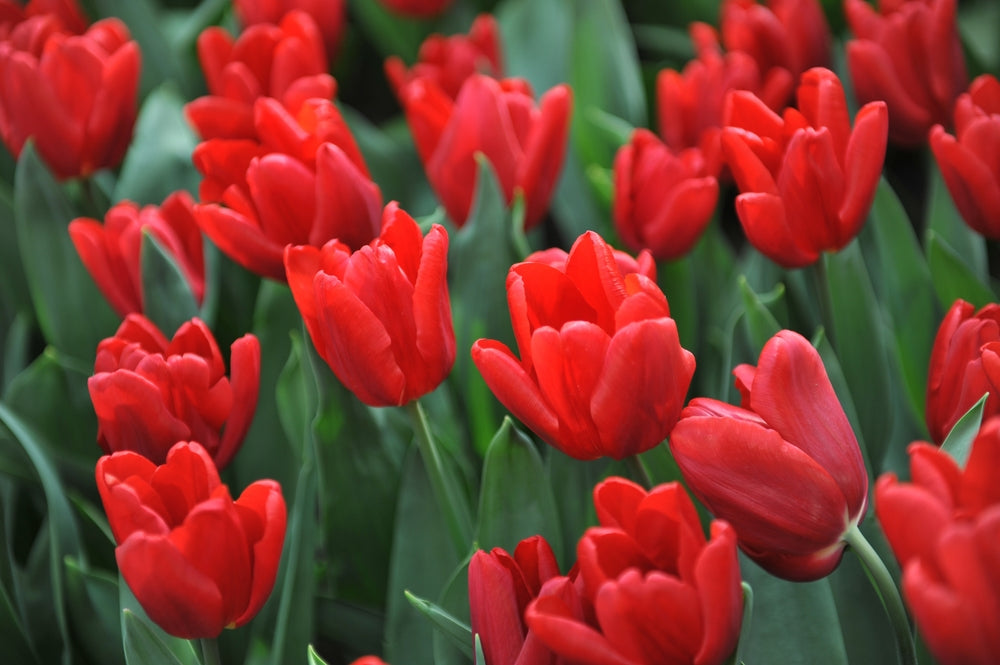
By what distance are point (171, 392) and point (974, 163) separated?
432 mm

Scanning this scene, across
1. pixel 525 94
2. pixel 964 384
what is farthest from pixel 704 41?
pixel 964 384

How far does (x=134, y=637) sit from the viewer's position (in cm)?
49

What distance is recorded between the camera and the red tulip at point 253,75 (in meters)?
0.73

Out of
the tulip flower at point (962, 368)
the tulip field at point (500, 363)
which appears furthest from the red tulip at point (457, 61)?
the tulip flower at point (962, 368)

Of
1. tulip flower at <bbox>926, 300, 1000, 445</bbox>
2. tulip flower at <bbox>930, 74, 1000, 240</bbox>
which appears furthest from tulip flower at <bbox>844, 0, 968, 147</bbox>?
tulip flower at <bbox>926, 300, 1000, 445</bbox>

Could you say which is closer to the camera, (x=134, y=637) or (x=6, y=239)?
(x=134, y=637)

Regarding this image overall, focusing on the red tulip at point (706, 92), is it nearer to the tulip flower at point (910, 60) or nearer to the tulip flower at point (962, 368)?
the tulip flower at point (910, 60)

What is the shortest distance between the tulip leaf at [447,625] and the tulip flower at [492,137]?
0.34 meters

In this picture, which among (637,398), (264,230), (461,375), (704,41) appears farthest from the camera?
(704,41)

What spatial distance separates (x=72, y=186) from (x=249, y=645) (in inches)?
17.6

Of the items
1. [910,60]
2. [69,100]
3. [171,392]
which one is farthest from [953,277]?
[69,100]

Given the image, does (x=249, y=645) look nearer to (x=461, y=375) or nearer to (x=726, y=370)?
(x=461, y=375)

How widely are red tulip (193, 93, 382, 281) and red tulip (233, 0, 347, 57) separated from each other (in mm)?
386

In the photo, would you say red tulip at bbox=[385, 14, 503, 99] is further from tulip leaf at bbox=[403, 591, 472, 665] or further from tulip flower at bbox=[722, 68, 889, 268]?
tulip leaf at bbox=[403, 591, 472, 665]
